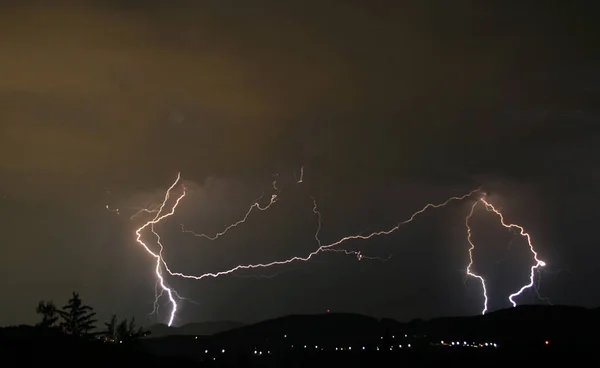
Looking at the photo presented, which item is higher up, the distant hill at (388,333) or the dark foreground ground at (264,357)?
the distant hill at (388,333)

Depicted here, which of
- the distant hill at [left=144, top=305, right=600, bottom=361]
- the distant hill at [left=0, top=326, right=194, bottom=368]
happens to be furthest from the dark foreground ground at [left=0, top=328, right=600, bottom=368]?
the distant hill at [left=144, top=305, right=600, bottom=361]

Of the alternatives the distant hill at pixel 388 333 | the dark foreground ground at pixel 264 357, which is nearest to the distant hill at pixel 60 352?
the dark foreground ground at pixel 264 357

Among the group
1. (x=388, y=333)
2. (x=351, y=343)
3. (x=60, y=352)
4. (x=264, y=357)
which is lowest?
(x=60, y=352)

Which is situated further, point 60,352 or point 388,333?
point 388,333

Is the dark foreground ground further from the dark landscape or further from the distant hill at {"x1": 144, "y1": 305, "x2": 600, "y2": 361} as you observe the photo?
the distant hill at {"x1": 144, "y1": 305, "x2": 600, "y2": 361}

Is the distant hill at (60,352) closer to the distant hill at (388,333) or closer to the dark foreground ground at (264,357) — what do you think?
the dark foreground ground at (264,357)

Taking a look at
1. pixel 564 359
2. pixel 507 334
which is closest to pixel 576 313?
pixel 507 334

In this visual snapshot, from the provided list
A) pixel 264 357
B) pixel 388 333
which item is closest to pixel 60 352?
pixel 388 333

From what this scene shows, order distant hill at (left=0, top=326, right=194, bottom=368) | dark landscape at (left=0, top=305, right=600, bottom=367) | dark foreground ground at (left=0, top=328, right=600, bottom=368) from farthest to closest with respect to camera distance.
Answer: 1. dark landscape at (left=0, top=305, right=600, bottom=367)
2. dark foreground ground at (left=0, top=328, right=600, bottom=368)
3. distant hill at (left=0, top=326, right=194, bottom=368)

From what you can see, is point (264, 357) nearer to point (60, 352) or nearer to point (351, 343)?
point (351, 343)
